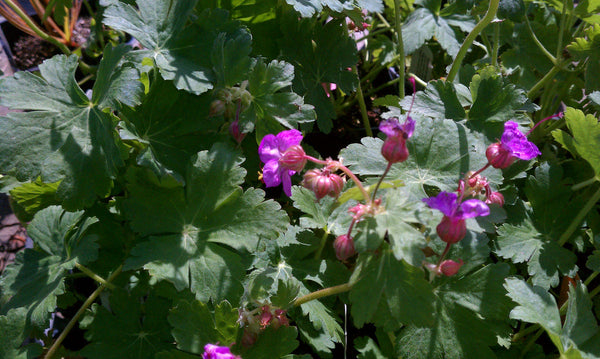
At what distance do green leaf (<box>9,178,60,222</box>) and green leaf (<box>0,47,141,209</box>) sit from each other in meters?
0.26

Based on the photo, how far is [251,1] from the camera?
1.70 metres

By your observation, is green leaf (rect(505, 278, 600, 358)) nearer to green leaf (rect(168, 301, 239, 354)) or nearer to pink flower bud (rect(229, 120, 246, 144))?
green leaf (rect(168, 301, 239, 354))

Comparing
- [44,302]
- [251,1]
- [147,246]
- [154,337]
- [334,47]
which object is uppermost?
[251,1]

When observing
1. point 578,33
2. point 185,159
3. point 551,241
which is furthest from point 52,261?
point 578,33

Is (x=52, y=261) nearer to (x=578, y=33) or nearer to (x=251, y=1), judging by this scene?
(x=251, y=1)

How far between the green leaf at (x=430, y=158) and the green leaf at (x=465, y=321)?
0.76 feet

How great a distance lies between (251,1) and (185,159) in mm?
631

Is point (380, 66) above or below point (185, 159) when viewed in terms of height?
below

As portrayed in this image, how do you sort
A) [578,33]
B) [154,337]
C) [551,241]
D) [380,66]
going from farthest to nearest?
[380,66], [578,33], [551,241], [154,337]

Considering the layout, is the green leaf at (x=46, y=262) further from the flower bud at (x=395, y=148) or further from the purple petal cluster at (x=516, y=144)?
the purple petal cluster at (x=516, y=144)

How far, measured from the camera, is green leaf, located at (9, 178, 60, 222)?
1509mm

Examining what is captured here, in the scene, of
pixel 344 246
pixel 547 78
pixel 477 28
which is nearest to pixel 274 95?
pixel 344 246

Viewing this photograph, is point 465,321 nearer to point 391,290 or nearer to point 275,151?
point 391,290

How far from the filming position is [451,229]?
3.24 ft
